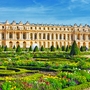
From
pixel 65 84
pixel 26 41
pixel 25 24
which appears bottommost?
pixel 65 84

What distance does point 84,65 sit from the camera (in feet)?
55.5

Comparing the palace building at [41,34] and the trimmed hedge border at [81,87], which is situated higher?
the palace building at [41,34]

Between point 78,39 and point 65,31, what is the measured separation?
404cm

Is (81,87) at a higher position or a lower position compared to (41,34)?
lower

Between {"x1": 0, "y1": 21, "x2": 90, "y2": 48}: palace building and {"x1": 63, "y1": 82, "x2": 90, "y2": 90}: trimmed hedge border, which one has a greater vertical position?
{"x1": 0, "y1": 21, "x2": 90, "y2": 48}: palace building

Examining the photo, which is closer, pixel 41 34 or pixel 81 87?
pixel 81 87

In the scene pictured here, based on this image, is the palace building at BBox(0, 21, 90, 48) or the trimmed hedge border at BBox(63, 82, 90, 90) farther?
the palace building at BBox(0, 21, 90, 48)

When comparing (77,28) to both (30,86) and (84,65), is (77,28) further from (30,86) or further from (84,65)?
(30,86)

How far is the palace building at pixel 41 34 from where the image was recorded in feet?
194

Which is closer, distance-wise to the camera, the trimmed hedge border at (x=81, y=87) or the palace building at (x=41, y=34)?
the trimmed hedge border at (x=81, y=87)

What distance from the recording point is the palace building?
59219mm

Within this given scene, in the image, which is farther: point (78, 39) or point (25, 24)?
point (78, 39)

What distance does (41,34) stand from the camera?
63500 millimetres

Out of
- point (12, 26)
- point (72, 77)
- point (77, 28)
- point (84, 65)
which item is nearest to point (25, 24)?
point (12, 26)
